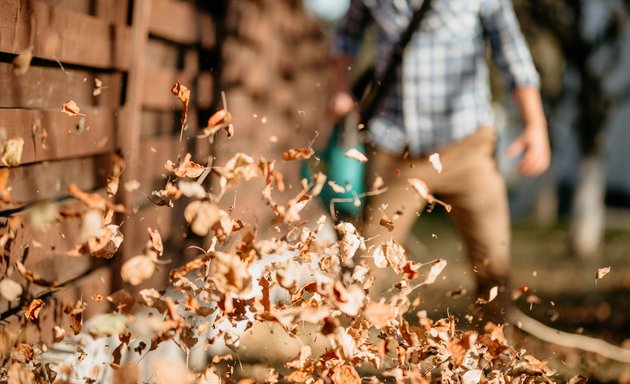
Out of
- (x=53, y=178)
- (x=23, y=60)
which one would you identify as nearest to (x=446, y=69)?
(x=53, y=178)

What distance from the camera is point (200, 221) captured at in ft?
5.07

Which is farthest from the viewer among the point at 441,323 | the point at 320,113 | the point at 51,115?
the point at 320,113

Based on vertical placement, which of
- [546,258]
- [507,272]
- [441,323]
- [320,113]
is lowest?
[546,258]

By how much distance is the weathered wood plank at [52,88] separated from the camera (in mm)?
1900

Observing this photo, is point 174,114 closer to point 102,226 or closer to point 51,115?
point 51,115

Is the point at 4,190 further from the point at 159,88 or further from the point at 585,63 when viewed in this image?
the point at 585,63

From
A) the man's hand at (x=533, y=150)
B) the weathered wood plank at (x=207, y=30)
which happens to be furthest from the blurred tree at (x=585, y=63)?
the man's hand at (x=533, y=150)

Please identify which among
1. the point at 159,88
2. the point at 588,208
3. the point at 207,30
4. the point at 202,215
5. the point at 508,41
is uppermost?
the point at 508,41

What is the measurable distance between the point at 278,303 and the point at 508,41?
1554 mm

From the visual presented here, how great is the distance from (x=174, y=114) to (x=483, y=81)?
5.01 feet

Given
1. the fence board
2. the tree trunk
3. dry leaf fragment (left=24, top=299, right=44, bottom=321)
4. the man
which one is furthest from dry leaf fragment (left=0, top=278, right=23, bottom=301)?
the tree trunk

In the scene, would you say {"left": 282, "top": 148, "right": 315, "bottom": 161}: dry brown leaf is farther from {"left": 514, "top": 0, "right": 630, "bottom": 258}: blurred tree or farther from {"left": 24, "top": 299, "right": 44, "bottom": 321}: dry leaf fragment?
{"left": 514, "top": 0, "right": 630, "bottom": 258}: blurred tree

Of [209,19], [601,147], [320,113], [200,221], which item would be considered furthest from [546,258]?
[200,221]

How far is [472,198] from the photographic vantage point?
275cm
